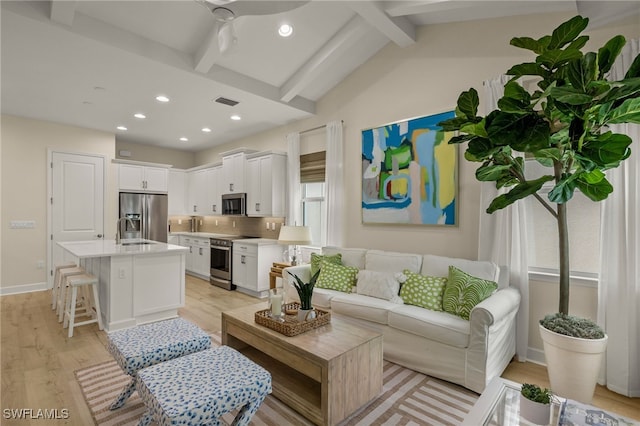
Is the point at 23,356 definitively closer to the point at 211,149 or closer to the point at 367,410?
the point at 367,410

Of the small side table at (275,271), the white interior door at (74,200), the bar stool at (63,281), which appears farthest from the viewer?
the white interior door at (74,200)

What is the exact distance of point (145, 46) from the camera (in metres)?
3.27

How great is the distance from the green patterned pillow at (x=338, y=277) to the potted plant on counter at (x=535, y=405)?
213cm

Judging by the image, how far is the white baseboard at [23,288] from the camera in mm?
4943

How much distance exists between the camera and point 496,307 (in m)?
2.43

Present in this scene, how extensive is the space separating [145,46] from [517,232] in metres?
4.19

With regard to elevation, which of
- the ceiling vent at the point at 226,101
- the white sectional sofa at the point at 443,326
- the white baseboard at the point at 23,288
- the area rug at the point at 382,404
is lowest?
the area rug at the point at 382,404

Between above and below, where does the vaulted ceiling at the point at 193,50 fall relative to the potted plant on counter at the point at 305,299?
above

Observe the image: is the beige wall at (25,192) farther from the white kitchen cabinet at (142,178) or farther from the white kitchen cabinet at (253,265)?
the white kitchen cabinet at (253,265)

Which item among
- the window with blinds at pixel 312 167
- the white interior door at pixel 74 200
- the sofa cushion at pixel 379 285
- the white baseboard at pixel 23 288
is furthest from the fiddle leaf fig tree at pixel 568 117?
the white baseboard at pixel 23 288

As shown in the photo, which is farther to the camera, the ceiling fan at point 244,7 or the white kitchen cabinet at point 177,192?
the white kitchen cabinet at point 177,192

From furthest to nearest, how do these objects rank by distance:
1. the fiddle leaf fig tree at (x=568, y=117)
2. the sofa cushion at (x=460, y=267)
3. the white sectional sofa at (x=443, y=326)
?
the sofa cushion at (x=460, y=267)
the white sectional sofa at (x=443, y=326)
the fiddle leaf fig tree at (x=568, y=117)

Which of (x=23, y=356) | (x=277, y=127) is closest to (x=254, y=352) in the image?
(x=23, y=356)

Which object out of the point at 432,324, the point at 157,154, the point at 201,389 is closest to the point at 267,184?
→ the point at 157,154
